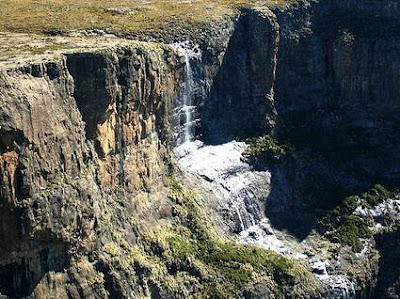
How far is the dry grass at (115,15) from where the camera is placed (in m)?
59.7

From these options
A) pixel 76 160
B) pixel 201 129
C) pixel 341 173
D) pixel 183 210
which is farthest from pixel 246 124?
pixel 76 160

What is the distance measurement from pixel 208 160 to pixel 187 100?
5347mm

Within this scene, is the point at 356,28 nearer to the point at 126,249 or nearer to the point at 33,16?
the point at 33,16

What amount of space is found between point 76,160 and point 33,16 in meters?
22.3

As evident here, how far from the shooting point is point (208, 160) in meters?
62.5

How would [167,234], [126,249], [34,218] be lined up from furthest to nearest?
[167,234], [126,249], [34,218]

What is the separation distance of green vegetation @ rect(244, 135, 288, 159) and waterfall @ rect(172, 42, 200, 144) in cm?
559

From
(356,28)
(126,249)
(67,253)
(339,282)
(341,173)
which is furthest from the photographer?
(356,28)

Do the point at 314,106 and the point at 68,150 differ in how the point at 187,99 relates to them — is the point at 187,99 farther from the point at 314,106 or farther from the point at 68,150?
the point at 68,150

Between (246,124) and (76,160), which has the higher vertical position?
(76,160)

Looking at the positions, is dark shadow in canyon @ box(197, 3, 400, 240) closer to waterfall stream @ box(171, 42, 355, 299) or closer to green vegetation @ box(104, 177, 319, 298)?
waterfall stream @ box(171, 42, 355, 299)

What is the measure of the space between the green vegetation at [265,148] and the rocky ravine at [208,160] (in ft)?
2.02

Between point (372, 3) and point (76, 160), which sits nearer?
point (76, 160)

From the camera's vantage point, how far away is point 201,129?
63969 mm
